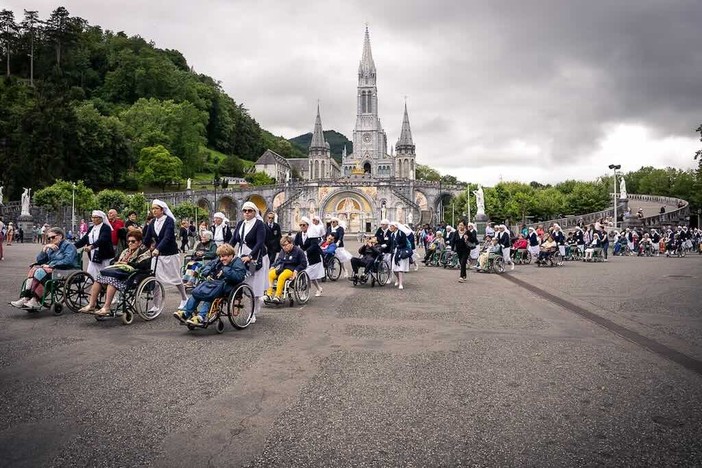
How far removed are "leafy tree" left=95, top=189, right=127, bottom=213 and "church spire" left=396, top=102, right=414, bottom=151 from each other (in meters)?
65.9

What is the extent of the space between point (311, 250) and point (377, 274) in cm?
251

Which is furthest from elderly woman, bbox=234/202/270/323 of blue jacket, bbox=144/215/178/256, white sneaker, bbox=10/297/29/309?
white sneaker, bbox=10/297/29/309

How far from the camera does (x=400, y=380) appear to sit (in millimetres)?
5250

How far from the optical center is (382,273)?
552 inches

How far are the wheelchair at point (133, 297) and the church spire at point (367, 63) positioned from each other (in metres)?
109

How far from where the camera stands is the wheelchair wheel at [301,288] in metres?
10.1

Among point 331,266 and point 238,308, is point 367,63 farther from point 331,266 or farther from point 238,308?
point 238,308

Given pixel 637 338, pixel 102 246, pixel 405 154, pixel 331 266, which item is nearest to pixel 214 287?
pixel 102 246

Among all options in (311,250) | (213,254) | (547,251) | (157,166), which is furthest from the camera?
(157,166)

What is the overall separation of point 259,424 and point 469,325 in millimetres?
4810

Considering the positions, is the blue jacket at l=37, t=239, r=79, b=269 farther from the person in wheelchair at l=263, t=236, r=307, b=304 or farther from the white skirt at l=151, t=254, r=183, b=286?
the person in wheelchair at l=263, t=236, r=307, b=304

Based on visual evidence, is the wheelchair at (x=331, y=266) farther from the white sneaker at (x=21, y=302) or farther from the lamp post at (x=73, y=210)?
the lamp post at (x=73, y=210)

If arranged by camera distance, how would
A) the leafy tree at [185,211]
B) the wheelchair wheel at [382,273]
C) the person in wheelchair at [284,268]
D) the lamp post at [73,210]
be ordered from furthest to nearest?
1. the leafy tree at [185,211]
2. the lamp post at [73,210]
3. the wheelchair wheel at [382,273]
4. the person in wheelchair at [284,268]

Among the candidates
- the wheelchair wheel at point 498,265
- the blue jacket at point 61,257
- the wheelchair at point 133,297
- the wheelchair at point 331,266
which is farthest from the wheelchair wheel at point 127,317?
the wheelchair wheel at point 498,265
